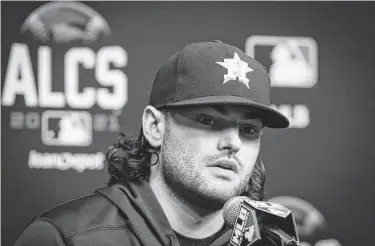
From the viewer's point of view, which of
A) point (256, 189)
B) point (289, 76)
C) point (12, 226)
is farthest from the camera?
point (289, 76)

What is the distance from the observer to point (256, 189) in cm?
163

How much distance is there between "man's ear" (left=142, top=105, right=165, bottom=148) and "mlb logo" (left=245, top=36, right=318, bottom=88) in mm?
1116

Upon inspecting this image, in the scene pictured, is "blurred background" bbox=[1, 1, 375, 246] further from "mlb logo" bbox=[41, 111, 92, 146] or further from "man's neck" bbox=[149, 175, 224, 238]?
"man's neck" bbox=[149, 175, 224, 238]

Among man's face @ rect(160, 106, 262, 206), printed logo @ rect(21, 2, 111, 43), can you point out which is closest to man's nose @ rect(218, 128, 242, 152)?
man's face @ rect(160, 106, 262, 206)

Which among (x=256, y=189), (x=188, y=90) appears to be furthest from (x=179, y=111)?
(x=256, y=189)

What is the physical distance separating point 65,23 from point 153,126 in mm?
1121

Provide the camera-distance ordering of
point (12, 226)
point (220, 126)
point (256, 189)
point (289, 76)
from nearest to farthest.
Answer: point (220, 126) < point (256, 189) < point (12, 226) < point (289, 76)

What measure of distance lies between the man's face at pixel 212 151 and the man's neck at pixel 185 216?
0.03 m

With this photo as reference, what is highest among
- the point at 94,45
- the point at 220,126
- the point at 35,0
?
the point at 35,0

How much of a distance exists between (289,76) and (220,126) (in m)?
1.26

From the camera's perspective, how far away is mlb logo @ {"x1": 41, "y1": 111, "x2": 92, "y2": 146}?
235 cm

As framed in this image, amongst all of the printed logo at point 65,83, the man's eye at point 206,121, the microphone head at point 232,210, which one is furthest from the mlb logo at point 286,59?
the microphone head at point 232,210

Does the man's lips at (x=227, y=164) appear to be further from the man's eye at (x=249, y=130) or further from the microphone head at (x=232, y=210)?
the microphone head at (x=232, y=210)

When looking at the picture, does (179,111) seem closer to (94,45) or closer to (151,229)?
(151,229)
